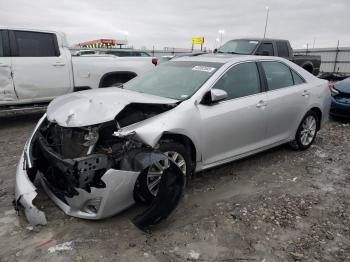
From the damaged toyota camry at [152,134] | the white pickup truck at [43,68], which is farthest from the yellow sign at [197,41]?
the damaged toyota camry at [152,134]

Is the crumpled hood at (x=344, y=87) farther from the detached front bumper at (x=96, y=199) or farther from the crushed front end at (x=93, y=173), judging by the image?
the detached front bumper at (x=96, y=199)

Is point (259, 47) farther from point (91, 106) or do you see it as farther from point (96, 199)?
point (96, 199)

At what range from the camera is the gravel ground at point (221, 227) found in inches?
115

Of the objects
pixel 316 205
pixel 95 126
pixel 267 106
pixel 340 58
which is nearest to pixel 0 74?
pixel 95 126

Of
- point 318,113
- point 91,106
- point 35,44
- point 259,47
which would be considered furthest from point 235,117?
point 259,47

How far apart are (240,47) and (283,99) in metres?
6.87

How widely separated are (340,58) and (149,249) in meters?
22.1

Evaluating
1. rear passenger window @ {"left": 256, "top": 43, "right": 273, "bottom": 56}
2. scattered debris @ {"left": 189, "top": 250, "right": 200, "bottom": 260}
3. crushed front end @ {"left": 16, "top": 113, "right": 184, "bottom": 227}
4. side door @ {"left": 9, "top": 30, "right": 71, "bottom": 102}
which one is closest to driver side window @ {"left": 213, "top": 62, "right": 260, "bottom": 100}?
crushed front end @ {"left": 16, "top": 113, "right": 184, "bottom": 227}

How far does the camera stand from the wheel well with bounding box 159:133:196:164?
11.7ft

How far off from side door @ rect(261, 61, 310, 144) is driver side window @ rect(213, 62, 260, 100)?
0.24 metres

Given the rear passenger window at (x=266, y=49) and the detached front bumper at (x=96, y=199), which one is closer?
the detached front bumper at (x=96, y=199)

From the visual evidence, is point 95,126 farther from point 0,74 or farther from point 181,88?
point 0,74

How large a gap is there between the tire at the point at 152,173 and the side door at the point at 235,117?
319 millimetres

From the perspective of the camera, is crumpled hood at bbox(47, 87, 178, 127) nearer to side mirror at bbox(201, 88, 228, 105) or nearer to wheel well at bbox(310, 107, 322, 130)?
side mirror at bbox(201, 88, 228, 105)
